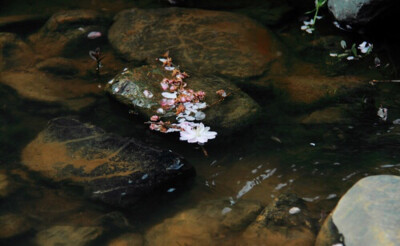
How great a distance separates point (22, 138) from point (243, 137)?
1.80m

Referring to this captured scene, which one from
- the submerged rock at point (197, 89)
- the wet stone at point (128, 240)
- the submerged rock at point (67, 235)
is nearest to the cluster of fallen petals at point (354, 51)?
the submerged rock at point (197, 89)

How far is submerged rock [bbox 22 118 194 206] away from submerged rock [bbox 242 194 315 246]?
0.70 meters

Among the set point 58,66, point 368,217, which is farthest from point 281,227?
point 58,66

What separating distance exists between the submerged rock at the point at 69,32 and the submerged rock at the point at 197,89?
122 cm

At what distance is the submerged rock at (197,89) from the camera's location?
13.2ft

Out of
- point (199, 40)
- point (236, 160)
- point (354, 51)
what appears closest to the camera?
point (236, 160)

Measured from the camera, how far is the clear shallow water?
11.0 feet

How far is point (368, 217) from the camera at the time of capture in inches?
102

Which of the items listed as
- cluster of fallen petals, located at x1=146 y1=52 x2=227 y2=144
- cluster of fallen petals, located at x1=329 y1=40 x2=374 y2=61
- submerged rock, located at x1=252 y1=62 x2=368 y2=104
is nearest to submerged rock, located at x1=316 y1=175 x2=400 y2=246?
cluster of fallen petals, located at x1=146 y1=52 x2=227 y2=144

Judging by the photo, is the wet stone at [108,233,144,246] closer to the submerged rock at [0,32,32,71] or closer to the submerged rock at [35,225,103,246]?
the submerged rock at [35,225,103,246]

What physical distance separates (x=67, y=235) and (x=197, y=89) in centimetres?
176

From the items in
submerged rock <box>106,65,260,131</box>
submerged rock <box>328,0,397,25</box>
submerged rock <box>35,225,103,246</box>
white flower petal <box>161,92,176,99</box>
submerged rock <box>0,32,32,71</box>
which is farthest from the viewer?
submerged rock <box>328,0,397,25</box>

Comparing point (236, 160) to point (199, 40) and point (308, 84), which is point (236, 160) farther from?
point (199, 40)

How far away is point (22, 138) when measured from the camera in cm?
400
